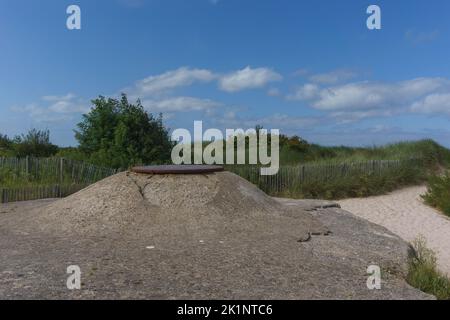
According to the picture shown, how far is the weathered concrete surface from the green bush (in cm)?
590

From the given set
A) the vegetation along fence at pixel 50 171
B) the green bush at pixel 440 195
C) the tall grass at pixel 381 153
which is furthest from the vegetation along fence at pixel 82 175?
the tall grass at pixel 381 153

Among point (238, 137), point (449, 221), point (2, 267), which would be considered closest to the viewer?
point (2, 267)

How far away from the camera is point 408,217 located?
447 inches

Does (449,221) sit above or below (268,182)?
below

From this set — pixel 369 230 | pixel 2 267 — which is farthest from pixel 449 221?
pixel 2 267

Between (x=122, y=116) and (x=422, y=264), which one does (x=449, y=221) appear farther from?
(x=122, y=116)

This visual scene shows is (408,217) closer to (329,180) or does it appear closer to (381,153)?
(329,180)

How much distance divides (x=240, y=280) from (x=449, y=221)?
348 inches

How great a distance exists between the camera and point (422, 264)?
17.1ft

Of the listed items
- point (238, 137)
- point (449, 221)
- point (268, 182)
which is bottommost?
point (449, 221)

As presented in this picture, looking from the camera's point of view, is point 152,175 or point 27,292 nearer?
point 27,292

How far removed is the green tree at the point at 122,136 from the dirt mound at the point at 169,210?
20.5ft

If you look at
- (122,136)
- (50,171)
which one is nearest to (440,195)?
(122,136)
